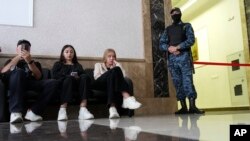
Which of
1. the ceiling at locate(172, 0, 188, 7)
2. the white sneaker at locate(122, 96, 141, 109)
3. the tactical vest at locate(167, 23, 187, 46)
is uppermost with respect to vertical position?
the ceiling at locate(172, 0, 188, 7)

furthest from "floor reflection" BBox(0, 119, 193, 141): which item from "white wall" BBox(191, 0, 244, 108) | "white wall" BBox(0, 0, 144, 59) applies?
"white wall" BBox(191, 0, 244, 108)

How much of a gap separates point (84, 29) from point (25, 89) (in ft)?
5.67

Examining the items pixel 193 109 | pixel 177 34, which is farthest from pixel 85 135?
pixel 177 34

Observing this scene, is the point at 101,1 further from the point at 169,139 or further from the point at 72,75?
the point at 169,139

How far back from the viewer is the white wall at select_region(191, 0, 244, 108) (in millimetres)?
6895

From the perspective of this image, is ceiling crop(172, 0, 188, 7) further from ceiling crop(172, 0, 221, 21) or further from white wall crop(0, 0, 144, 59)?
white wall crop(0, 0, 144, 59)

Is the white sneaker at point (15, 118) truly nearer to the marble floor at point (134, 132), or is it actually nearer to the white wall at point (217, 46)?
the marble floor at point (134, 132)

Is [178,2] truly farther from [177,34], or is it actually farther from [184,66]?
[184,66]

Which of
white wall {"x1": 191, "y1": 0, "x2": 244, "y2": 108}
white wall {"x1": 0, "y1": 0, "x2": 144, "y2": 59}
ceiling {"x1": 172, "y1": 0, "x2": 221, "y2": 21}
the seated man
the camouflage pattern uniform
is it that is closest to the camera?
the seated man

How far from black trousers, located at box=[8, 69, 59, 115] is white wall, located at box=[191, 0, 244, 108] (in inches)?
186

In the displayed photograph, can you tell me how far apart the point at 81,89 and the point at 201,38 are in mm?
5818

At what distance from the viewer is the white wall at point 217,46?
6.89 metres

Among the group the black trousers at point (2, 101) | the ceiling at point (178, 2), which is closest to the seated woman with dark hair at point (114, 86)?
the black trousers at point (2, 101)

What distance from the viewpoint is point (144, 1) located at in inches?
192
